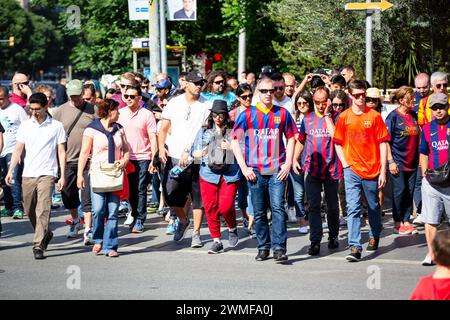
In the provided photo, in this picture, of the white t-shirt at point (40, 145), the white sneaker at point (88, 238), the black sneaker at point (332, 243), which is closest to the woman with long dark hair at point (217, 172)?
the black sneaker at point (332, 243)

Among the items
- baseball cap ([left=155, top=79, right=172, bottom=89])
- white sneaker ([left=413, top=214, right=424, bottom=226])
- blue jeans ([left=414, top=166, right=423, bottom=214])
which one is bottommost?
white sneaker ([left=413, top=214, right=424, bottom=226])

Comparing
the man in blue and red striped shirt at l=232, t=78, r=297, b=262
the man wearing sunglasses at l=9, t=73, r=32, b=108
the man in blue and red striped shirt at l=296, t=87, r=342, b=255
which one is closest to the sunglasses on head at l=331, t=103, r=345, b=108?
the man in blue and red striped shirt at l=296, t=87, r=342, b=255

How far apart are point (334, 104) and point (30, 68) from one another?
102042 mm

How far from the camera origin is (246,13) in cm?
2712

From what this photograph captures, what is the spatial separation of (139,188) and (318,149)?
297cm

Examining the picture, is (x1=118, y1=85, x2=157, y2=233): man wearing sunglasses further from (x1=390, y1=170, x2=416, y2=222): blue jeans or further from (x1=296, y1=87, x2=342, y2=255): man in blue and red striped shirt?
(x1=390, y1=170, x2=416, y2=222): blue jeans

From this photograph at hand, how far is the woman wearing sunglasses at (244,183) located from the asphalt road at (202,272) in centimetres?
30

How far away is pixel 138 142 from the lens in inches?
516

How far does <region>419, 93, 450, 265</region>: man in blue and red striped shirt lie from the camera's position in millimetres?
9883

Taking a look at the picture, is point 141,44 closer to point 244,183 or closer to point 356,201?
Result: point 244,183

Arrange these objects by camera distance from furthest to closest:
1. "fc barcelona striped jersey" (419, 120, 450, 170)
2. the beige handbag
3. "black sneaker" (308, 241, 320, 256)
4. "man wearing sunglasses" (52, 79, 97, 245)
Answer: "man wearing sunglasses" (52, 79, 97, 245), the beige handbag, "black sneaker" (308, 241, 320, 256), "fc barcelona striped jersey" (419, 120, 450, 170)

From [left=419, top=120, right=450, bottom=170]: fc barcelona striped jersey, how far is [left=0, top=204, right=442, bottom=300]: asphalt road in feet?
3.44

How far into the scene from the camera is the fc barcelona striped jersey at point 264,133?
10367 millimetres

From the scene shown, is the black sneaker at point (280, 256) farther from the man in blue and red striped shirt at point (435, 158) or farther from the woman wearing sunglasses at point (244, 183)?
the woman wearing sunglasses at point (244, 183)
